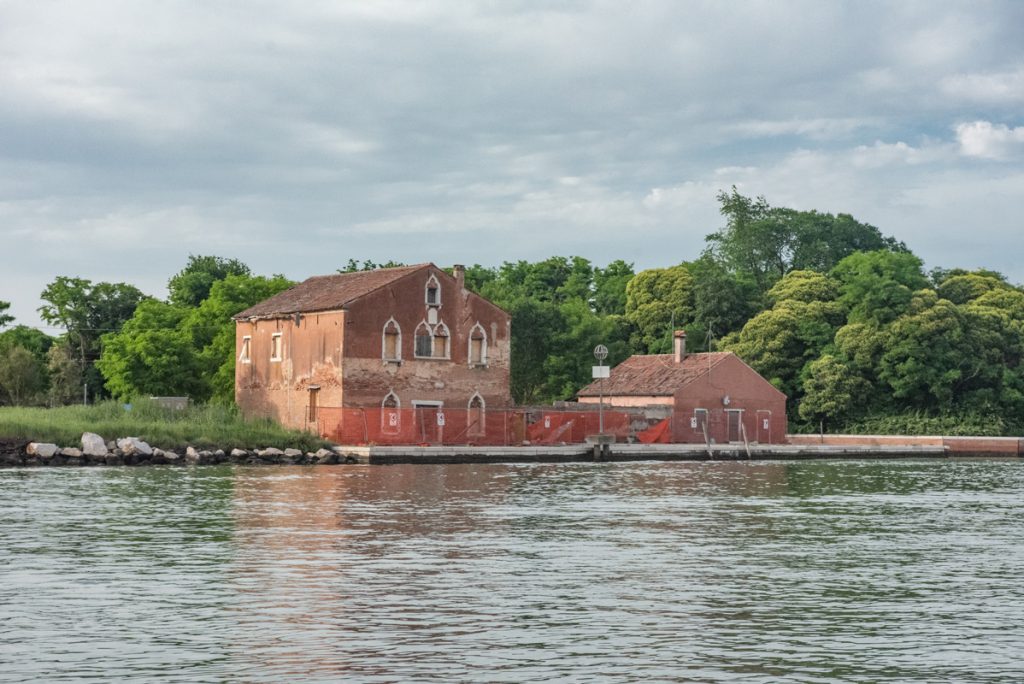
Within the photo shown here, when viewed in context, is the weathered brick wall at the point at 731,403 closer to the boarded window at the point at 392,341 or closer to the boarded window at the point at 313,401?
the boarded window at the point at 392,341

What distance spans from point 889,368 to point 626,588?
6453 cm

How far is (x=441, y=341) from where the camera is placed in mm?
61656

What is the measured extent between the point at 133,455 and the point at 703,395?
31311 mm

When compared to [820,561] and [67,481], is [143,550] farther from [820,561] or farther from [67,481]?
[67,481]

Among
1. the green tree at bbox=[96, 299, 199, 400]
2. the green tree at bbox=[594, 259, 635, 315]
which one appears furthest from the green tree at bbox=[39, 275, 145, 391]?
the green tree at bbox=[594, 259, 635, 315]

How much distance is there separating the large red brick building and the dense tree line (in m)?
10.4

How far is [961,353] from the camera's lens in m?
78.6

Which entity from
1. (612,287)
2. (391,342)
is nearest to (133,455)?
(391,342)

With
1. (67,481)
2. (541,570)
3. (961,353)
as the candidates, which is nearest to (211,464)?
(67,481)

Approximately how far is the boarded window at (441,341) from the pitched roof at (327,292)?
2974mm

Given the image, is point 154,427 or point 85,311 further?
point 85,311

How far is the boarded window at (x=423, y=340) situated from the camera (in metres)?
60.5

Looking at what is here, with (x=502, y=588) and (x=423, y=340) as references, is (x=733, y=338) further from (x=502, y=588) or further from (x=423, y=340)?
(x=502, y=588)

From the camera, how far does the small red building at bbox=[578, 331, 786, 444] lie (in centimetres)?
6862
